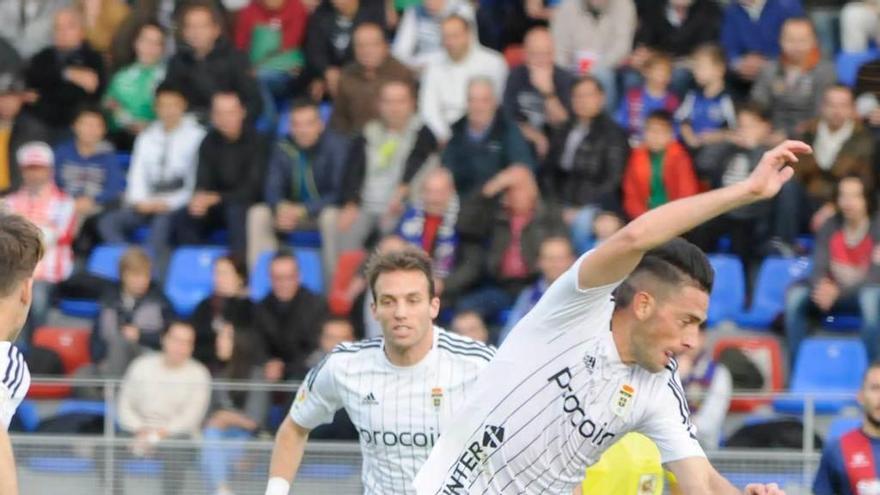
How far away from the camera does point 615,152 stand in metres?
13.6

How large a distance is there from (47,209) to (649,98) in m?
4.35

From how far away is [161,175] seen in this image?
1455 cm

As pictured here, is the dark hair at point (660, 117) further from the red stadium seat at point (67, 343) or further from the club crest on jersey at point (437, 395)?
A: the club crest on jersey at point (437, 395)

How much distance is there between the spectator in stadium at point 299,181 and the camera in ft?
45.8

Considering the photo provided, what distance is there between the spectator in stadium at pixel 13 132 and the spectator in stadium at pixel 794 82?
5.36 meters

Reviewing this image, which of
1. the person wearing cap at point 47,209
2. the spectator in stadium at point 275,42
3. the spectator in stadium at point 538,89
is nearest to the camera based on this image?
the person wearing cap at point 47,209

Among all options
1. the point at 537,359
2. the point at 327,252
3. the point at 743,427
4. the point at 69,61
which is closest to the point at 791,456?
the point at 743,427

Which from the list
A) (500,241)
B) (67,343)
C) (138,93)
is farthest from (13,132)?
(500,241)

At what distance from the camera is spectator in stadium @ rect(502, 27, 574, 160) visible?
14.2 meters

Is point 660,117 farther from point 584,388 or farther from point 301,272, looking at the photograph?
point 584,388

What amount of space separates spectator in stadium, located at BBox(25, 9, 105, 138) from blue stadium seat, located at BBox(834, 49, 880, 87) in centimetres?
567

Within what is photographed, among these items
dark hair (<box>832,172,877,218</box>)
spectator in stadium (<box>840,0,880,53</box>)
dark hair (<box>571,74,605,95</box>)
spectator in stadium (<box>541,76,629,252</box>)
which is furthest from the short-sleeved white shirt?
spectator in stadium (<box>840,0,880,53</box>)

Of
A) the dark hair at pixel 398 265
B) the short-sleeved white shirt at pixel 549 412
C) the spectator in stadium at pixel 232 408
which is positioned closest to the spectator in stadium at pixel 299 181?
the spectator in stadium at pixel 232 408

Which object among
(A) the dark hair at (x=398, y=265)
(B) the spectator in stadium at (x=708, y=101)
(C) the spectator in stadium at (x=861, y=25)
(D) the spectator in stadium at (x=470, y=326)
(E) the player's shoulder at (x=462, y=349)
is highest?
(C) the spectator in stadium at (x=861, y=25)
